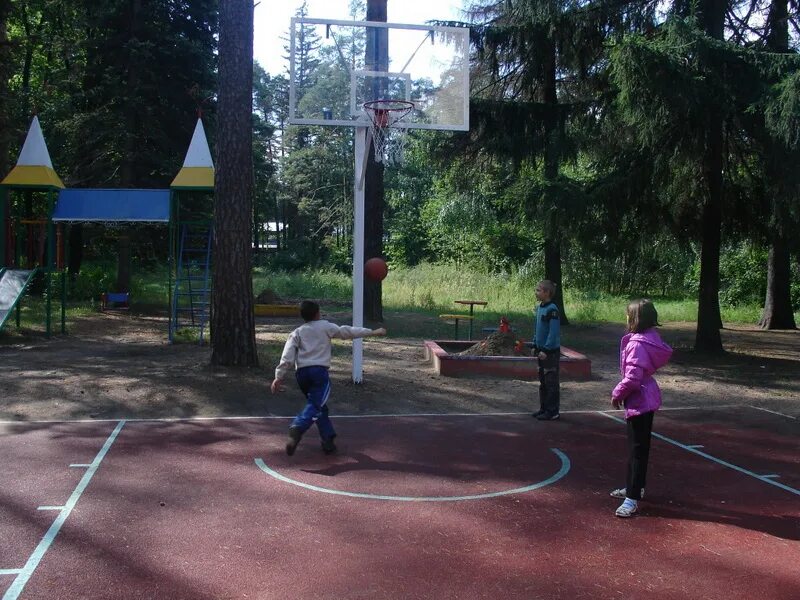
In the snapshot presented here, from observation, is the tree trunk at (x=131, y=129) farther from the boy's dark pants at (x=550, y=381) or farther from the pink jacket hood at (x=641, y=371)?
the pink jacket hood at (x=641, y=371)

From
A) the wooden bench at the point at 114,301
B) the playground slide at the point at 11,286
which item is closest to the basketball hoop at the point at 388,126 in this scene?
the playground slide at the point at 11,286

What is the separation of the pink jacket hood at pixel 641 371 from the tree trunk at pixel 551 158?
28.5 feet

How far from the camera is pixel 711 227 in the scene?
1512cm

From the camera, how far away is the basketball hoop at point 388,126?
10.3m

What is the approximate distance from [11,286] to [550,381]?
484 inches

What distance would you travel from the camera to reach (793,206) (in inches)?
512

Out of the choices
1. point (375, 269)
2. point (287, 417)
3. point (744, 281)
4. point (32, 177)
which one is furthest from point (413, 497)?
point (744, 281)

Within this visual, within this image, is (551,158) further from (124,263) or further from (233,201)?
(124,263)

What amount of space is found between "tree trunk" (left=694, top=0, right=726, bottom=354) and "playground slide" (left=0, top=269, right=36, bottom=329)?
1419 centimetres

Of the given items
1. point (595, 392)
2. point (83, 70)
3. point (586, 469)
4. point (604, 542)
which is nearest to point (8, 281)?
point (83, 70)

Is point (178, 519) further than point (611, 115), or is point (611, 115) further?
point (611, 115)

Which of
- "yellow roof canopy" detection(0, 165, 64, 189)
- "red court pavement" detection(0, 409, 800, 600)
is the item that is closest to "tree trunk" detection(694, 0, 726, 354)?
"red court pavement" detection(0, 409, 800, 600)

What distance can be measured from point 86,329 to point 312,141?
42214 millimetres

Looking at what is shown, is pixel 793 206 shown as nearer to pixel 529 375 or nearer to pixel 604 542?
pixel 529 375
